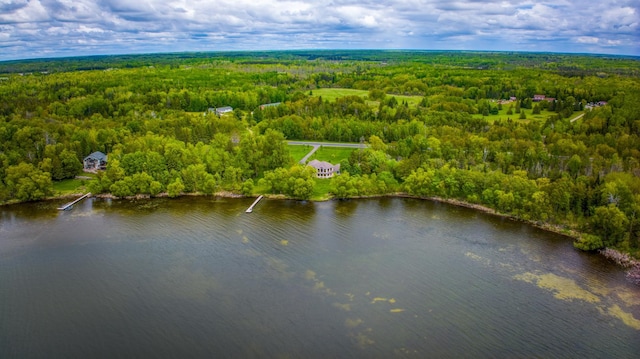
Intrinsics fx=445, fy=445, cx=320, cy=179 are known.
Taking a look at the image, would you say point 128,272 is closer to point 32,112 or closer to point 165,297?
point 165,297

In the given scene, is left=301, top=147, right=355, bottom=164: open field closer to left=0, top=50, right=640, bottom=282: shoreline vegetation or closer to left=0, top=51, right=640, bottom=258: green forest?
left=0, top=50, right=640, bottom=282: shoreline vegetation

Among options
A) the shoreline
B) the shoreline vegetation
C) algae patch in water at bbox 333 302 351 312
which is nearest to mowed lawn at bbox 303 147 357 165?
the shoreline vegetation

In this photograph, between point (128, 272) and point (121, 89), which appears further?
point (121, 89)

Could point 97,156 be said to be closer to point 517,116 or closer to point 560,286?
point 560,286

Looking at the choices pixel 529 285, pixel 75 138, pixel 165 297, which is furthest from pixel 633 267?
pixel 75 138

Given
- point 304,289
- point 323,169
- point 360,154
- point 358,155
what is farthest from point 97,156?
point 304,289
